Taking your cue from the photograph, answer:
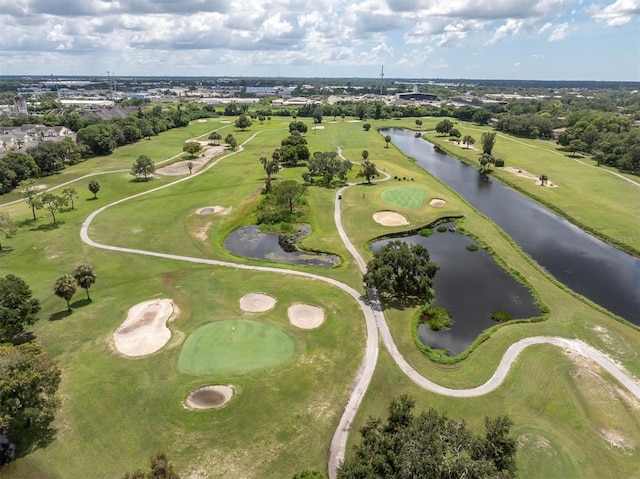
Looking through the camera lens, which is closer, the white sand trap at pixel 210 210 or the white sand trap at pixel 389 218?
the white sand trap at pixel 389 218

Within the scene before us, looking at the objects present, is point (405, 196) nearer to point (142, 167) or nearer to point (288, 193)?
point (288, 193)

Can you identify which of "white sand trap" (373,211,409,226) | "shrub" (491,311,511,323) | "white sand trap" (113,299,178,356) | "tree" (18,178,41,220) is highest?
"tree" (18,178,41,220)

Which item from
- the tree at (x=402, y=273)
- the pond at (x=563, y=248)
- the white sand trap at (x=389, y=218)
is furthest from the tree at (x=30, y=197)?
the pond at (x=563, y=248)

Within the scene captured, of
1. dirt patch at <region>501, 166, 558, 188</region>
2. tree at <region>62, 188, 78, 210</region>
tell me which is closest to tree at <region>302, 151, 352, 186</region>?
dirt patch at <region>501, 166, 558, 188</region>

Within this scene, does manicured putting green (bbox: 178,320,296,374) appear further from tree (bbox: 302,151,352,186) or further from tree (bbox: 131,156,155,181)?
tree (bbox: 131,156,155,181)

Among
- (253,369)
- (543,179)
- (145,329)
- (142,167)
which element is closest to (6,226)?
(145,329)

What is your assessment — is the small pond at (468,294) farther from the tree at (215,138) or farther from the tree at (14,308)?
the tree at (215,138)

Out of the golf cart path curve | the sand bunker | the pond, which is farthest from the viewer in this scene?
the pond
